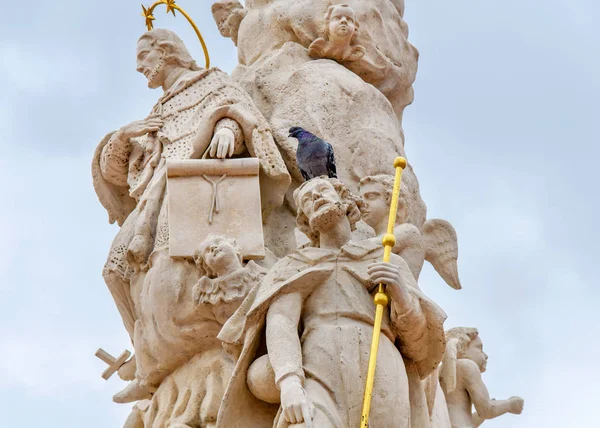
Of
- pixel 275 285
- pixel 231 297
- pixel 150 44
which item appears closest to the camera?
pixel 275 285

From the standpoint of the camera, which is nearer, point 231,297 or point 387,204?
point 231,297

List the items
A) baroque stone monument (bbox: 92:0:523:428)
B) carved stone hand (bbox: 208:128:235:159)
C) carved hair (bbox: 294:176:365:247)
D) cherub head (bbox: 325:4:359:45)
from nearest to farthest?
baroque stone monument (bbox: 92:0:523:428)
carved hair (bbox: 294:176:365:247)
carved stone hand (bbox: 208:128:235:159)
cherub head (bbox: 325:4:359:45)

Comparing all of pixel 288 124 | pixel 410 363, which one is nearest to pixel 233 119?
pixel 288 124

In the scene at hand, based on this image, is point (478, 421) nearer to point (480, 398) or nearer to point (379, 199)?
point (480, 398)

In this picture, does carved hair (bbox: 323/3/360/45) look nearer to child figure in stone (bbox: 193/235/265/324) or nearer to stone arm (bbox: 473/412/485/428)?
child figure in stone (bbox: 193/235/265/324)

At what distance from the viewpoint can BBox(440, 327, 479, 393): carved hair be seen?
1273 cm

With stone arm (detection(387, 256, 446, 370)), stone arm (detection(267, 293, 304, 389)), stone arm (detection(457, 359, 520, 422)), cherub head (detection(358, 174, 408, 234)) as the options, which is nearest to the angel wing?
cherub head (detection(358, 174, 408, 234))

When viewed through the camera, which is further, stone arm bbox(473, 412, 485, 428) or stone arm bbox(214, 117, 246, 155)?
stone arm bbox(473, 412, 485, 428)

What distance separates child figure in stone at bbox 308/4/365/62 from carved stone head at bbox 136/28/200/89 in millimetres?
945

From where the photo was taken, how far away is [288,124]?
42.3 ft

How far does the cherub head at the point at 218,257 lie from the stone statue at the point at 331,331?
0.68 metres

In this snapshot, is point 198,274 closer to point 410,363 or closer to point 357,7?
point 410,363

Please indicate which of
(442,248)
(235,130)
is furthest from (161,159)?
(442,248)

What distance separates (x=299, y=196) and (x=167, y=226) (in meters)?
1.34
